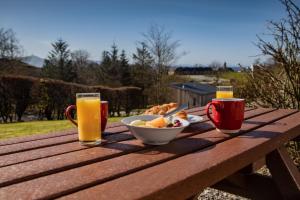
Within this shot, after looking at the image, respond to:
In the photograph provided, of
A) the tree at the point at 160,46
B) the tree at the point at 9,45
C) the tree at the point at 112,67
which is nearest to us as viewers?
the tree at the point at 160,46

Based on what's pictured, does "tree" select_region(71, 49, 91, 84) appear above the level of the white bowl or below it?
above

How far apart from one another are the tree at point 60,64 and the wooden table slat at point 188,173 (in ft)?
Result: 90.5

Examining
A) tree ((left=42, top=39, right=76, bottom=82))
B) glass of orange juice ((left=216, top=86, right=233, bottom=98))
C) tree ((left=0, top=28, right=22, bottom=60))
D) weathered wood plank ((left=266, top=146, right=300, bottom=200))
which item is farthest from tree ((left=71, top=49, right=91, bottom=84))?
weathered wood plank ((left=266, top=146, right=300, bottom=200))

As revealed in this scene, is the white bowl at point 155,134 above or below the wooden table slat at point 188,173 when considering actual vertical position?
above

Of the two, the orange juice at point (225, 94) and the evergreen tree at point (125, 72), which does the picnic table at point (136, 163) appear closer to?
the orange juice at point (225, 94)

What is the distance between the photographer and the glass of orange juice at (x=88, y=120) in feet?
4.07

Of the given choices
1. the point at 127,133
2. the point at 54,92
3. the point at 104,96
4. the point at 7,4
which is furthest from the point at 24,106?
the point at 127,133

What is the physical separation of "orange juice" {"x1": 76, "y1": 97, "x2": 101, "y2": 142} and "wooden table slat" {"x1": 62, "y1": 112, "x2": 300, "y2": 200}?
391 mm

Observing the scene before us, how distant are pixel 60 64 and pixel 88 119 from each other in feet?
94.7

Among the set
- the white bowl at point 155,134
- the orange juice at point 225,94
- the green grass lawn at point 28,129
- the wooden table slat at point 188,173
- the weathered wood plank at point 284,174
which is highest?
the orange juice at point 225,94

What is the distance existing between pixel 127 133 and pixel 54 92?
34.8 feet

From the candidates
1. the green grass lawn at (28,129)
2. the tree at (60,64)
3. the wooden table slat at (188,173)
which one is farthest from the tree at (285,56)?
the tree at (60,64)

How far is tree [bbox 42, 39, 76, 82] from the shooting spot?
27.8 meters

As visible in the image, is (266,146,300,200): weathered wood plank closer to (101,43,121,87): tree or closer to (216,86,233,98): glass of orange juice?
(216,86,233,98): glass of orange juice
